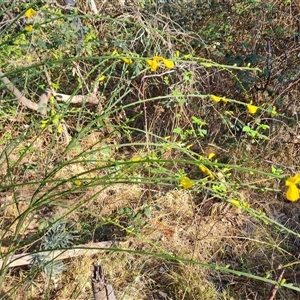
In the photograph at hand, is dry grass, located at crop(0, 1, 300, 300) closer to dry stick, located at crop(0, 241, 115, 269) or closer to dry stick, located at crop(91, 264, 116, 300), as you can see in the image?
dry stick, located at crop(0, 241, 115, 269)

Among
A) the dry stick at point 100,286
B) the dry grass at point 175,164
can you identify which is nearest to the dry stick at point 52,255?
the dry grass at point 175,164

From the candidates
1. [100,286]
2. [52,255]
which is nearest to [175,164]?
[52,255]

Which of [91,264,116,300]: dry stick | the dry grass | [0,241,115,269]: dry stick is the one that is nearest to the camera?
[91,264,116,300]: dry stick

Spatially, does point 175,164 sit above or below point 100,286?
below

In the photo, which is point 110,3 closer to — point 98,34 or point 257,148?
point 98,34

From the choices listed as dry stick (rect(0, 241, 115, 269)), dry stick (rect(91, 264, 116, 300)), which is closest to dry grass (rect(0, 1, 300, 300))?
dry stick (rect(0, 241, 115, 269))

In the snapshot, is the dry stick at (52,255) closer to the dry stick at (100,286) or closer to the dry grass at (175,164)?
the dry grass at (175,164)

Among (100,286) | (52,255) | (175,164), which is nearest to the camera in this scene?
(100,286)

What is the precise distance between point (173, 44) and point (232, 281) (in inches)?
68.3

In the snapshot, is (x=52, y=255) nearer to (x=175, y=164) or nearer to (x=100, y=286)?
(x=100, y=286)

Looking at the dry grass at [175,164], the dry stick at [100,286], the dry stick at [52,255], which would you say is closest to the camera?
the dry stick at [100,286]

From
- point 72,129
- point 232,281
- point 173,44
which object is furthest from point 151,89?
point 232,281

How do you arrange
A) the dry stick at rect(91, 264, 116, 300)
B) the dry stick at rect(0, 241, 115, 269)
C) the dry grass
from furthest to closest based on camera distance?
the dry grass < the dry stick at rect(0, 241, 115, 269) < the dry stick at rect(91, 264, 116, 300)

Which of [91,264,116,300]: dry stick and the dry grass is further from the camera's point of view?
the dry grass
